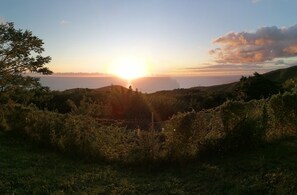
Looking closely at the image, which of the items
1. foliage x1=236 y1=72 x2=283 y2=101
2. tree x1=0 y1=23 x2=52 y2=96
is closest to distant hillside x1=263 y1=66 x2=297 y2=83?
foliage x1=236 y1=72 x2=283 y2=101

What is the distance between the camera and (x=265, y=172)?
10188mm

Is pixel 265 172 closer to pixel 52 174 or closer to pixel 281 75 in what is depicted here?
pixel 52 174

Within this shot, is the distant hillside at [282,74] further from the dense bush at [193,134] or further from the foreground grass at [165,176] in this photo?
the foreground grass at [165,176]

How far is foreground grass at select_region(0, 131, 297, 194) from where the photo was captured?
9.62 meters

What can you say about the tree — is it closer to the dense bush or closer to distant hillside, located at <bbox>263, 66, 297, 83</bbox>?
the dense bush

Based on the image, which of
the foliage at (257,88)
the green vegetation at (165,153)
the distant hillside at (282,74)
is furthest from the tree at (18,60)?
the distant hillside at (282,74)

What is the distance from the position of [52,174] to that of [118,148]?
275 cm

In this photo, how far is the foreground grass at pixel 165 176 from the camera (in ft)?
31.6

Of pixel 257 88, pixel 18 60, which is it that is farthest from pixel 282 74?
pixel 18 60

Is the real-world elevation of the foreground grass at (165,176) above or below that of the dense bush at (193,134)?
below

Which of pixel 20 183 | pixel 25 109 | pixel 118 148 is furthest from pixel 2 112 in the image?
pixel 20 183

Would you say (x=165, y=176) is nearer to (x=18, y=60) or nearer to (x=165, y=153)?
(x=165, y=153)

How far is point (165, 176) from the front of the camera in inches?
452

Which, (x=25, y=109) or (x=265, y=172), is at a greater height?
(x=25, y=109)
